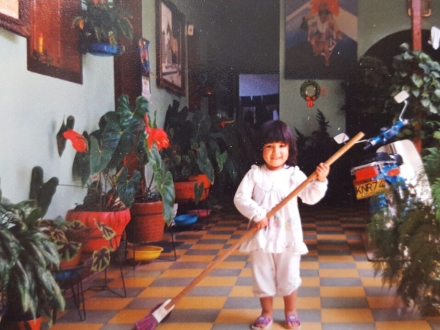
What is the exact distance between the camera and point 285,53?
5.66m

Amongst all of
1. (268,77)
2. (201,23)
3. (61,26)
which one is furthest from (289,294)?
(268,77)

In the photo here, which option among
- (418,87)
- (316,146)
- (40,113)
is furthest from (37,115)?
(316,146)

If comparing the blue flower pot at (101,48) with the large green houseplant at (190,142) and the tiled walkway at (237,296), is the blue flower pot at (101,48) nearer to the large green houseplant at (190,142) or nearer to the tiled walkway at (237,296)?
the tiled walkway at (237,296)

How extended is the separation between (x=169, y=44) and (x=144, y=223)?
6.29ft

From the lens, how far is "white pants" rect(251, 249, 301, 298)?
98.8 inches

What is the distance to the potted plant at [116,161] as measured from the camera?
316 centimetres

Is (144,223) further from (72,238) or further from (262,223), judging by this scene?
(262,223)

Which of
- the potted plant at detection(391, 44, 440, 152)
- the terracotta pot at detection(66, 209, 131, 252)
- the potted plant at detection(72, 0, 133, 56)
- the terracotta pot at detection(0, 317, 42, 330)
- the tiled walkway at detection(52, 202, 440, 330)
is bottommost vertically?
the tiled walkway at detection(52, 202, 440, 330)

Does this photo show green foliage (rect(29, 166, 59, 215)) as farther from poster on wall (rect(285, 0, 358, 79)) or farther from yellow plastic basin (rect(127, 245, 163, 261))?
poster on wall (rect(285, 0, 358, 79))

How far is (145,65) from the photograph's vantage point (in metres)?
4.51

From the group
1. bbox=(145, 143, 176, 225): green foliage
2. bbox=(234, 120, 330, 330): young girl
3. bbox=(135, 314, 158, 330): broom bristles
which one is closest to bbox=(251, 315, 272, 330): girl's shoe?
bbox=(234, 120, 330, 330): young girl

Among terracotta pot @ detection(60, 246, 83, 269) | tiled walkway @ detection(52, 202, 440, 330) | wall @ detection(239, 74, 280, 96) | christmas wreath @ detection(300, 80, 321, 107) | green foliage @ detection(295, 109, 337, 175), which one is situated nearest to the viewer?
tiled walkway @ detection(52, 202, 440, 330)

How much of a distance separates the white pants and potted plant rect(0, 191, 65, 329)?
843mm

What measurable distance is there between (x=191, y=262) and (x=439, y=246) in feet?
6.17
